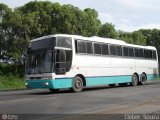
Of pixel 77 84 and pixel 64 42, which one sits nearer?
pixel 64 42

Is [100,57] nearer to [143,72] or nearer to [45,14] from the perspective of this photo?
[143,72]

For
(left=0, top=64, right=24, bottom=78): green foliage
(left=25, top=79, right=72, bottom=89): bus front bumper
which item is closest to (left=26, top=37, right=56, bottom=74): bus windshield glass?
(left=25, top=79, right=72, bottom=89): bus front bumper

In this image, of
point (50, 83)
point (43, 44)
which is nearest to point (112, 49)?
point (43, 44)

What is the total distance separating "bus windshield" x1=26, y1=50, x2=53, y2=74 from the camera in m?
22.0

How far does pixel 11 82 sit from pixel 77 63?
14.1m

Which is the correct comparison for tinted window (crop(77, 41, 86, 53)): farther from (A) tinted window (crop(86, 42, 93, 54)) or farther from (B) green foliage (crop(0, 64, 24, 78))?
(B) green foliage (crop(0, 64, 24, 78))

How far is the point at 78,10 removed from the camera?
4544 centimetres

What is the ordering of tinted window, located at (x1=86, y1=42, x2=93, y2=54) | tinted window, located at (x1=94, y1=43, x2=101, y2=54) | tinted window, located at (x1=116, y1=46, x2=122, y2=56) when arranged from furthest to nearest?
tinted window, located at (x1=116, y1=46, x2=122, y2=56)
tinted window, located at (x1=94, y1=43, x2=101, y2=54)
tinted window, located at (x1=86, y1=42, x2=93, y2=54)

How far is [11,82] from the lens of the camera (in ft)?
119

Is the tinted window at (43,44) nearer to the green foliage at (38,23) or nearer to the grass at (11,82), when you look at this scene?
the grass at (11,82)

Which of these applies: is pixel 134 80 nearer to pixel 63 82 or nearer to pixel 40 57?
pixel 63 82

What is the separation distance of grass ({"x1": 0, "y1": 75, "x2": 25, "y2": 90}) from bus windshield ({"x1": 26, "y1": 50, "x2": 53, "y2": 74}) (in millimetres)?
11218

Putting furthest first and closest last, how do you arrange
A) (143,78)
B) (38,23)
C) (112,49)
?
(38,23) → (143,78) → (112,49)

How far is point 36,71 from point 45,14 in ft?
68.9
